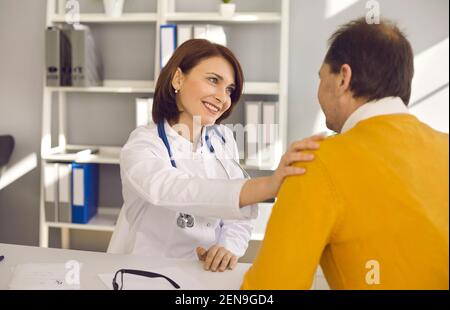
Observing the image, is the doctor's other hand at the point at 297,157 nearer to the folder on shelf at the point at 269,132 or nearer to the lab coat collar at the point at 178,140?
the lab coat collar at the point at 178,140

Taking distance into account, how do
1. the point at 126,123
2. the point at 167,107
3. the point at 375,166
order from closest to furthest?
1. the point at 375,166
2. the point at 167,107
3. the point at 126,123

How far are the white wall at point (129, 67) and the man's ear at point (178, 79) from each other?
1422mm

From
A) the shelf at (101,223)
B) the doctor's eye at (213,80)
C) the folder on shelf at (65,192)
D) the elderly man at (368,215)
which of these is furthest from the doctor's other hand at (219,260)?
the folder on shelf at (65,192)

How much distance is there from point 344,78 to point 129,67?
2304mm

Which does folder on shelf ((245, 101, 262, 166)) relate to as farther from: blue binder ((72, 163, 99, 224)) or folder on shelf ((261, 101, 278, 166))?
blue binder ((72, 163, 99, 224))

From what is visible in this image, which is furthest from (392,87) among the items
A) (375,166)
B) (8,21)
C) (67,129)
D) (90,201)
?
(8,21)

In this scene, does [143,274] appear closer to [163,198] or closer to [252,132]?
[163,198]

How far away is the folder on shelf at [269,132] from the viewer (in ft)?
8.89

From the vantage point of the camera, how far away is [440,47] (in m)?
2.87

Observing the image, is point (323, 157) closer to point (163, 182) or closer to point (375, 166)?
point (375, 166)

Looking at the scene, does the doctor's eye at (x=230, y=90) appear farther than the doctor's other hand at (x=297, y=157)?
Yes

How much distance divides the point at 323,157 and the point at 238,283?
17.2 inches

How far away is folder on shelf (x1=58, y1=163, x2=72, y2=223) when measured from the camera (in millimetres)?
2887

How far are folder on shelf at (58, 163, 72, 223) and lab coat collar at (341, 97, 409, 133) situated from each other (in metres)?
2.25
